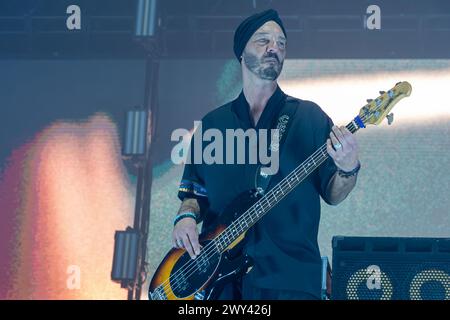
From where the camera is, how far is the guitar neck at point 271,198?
341 centimetres

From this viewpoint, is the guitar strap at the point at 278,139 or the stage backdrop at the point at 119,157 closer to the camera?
the guitar strap at the point at 278,139

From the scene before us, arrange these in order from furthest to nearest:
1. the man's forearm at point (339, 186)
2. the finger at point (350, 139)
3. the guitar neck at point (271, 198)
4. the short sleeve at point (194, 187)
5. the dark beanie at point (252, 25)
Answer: the dark beanie at point (252, 25)
the short sleeve at point (194, 187)
the guitar neck at point (271, 198)
the man's forearm at point (339, 186)
the finger at point (350, 139)

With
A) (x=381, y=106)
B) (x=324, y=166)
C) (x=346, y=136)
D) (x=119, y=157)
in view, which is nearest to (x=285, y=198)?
(x=324, y=166)

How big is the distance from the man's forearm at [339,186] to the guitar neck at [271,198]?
122mm

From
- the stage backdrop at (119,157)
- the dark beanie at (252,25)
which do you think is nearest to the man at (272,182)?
the dark beanie at (252,25)

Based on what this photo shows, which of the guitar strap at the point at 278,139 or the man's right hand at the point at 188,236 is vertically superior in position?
the guitar strap at the point at 278,139

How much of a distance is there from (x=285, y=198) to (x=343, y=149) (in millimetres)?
401

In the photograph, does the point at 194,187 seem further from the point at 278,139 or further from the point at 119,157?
the point at 119,157

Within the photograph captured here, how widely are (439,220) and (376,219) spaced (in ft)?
1.87

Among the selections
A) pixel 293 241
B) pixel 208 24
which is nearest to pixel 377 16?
pixel 208 24

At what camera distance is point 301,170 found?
344 centimetres

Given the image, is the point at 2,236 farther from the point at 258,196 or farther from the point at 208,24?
the point at 258,196

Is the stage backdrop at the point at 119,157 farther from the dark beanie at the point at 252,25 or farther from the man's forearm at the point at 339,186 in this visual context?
the man's forearm at the point at 339,186

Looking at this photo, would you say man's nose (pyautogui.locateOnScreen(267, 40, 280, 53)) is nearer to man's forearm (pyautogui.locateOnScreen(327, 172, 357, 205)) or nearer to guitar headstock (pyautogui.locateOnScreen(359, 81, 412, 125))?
guitar headstock (pyautogui.locateOnScreen(359, 81, 412, 125))
